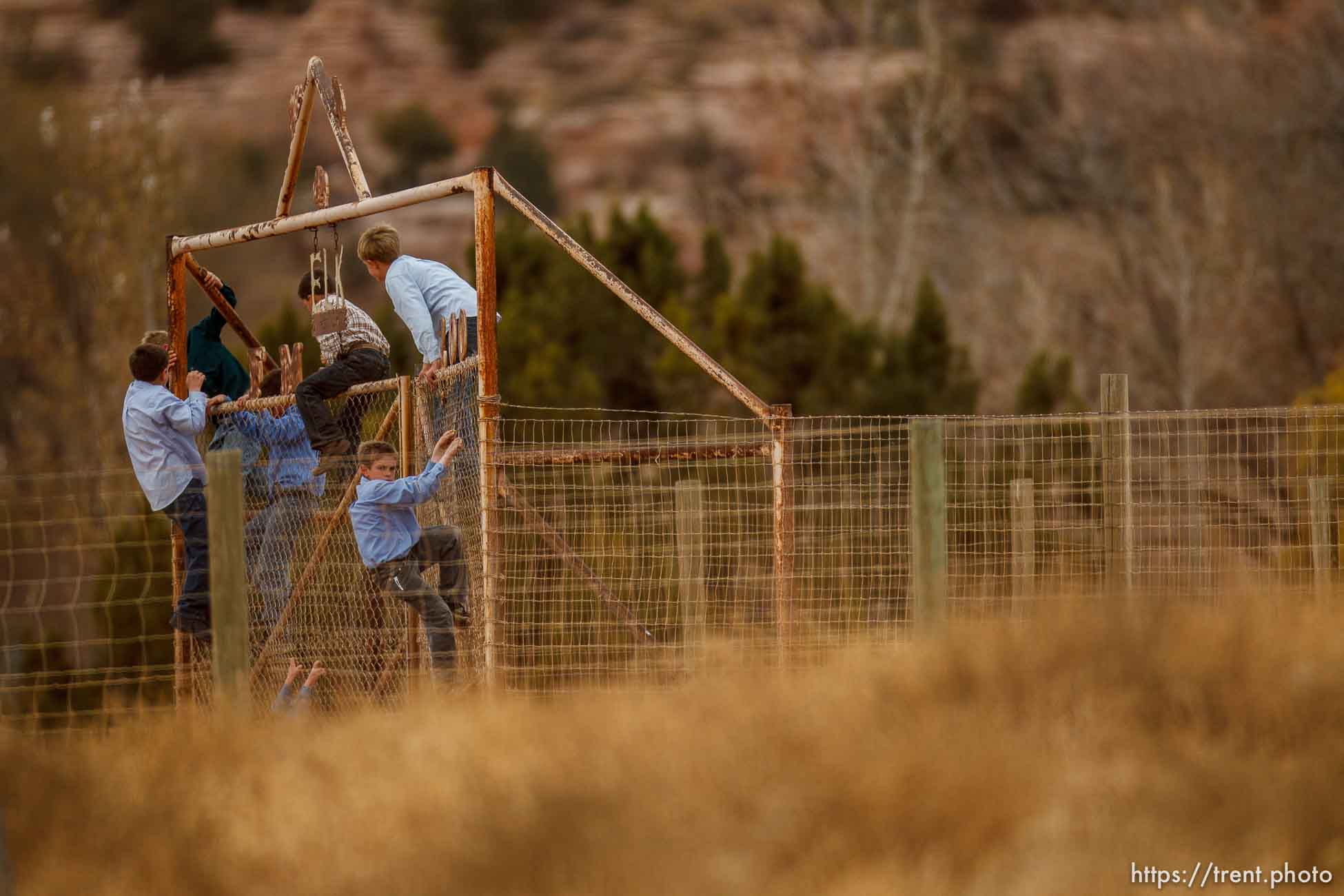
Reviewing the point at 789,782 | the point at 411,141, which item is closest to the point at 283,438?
the point at 789,782

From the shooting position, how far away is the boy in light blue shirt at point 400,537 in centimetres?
719

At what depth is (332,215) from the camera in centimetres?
827

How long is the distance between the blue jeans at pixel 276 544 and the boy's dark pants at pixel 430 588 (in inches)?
47.3

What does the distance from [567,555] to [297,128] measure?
3.27m

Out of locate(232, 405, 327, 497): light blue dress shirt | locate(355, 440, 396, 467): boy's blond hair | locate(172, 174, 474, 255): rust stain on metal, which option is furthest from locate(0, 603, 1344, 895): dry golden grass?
locate(232, 405, 327, 497): light blue dress shirt

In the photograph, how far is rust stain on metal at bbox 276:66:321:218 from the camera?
30.1 feet

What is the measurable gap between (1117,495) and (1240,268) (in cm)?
2701

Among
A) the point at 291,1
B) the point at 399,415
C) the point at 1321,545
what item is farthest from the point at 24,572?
the point at 291,1

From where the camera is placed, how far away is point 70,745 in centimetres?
581

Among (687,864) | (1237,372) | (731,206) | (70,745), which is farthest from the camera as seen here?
(731,206)

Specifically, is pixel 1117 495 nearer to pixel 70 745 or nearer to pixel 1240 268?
pixel 70 745

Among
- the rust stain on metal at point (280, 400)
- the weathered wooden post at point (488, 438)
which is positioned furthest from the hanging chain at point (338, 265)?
the weathered wooden post at point (488, 438)

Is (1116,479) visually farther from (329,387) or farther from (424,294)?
(329,387)

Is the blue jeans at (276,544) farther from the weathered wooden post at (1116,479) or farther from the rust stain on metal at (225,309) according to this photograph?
the weathered wooden post at (1116,479)
